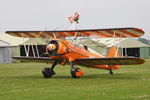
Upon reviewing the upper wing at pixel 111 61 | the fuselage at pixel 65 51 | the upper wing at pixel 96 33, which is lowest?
the upper wing at pixel 111 61

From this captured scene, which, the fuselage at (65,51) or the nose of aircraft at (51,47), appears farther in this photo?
the fuselage at (65,51)

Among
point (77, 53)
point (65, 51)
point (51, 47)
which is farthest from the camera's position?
point (77, 53)

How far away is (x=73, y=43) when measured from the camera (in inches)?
662

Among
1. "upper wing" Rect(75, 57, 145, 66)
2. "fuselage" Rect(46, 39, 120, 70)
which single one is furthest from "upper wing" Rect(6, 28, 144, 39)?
"upper wing" Rect(75, 57, 145, 66)

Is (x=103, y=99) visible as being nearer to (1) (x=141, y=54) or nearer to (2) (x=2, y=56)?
(2) (x=2, y=56)

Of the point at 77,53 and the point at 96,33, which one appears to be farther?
the point at 96,33

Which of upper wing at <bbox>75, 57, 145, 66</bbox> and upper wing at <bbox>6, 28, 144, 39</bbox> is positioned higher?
upper wing at <bbox>6, 28, 144, 39</bbox>

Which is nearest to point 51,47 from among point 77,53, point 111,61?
point 77,53

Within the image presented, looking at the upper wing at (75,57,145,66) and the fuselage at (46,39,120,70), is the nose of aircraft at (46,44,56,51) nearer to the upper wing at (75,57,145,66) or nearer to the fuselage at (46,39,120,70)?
the fuselage at (46,39,120,70)

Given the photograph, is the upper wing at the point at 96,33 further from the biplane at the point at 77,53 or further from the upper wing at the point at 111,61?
the upper wing at the point at 111,61

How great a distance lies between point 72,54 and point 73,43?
949 millimetres

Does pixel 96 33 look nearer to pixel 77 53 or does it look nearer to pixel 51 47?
pixel 77 53

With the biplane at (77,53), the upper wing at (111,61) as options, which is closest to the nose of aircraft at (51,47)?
the biplane at (77,53)

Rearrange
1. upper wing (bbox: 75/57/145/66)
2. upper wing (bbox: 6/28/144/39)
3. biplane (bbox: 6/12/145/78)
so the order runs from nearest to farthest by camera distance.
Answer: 1. upper wing (bbox: 75/57/145/66)
2. biplane (bbox: 6/12/145/78)
3. upper wing (bbox: 6/28/144/39)
